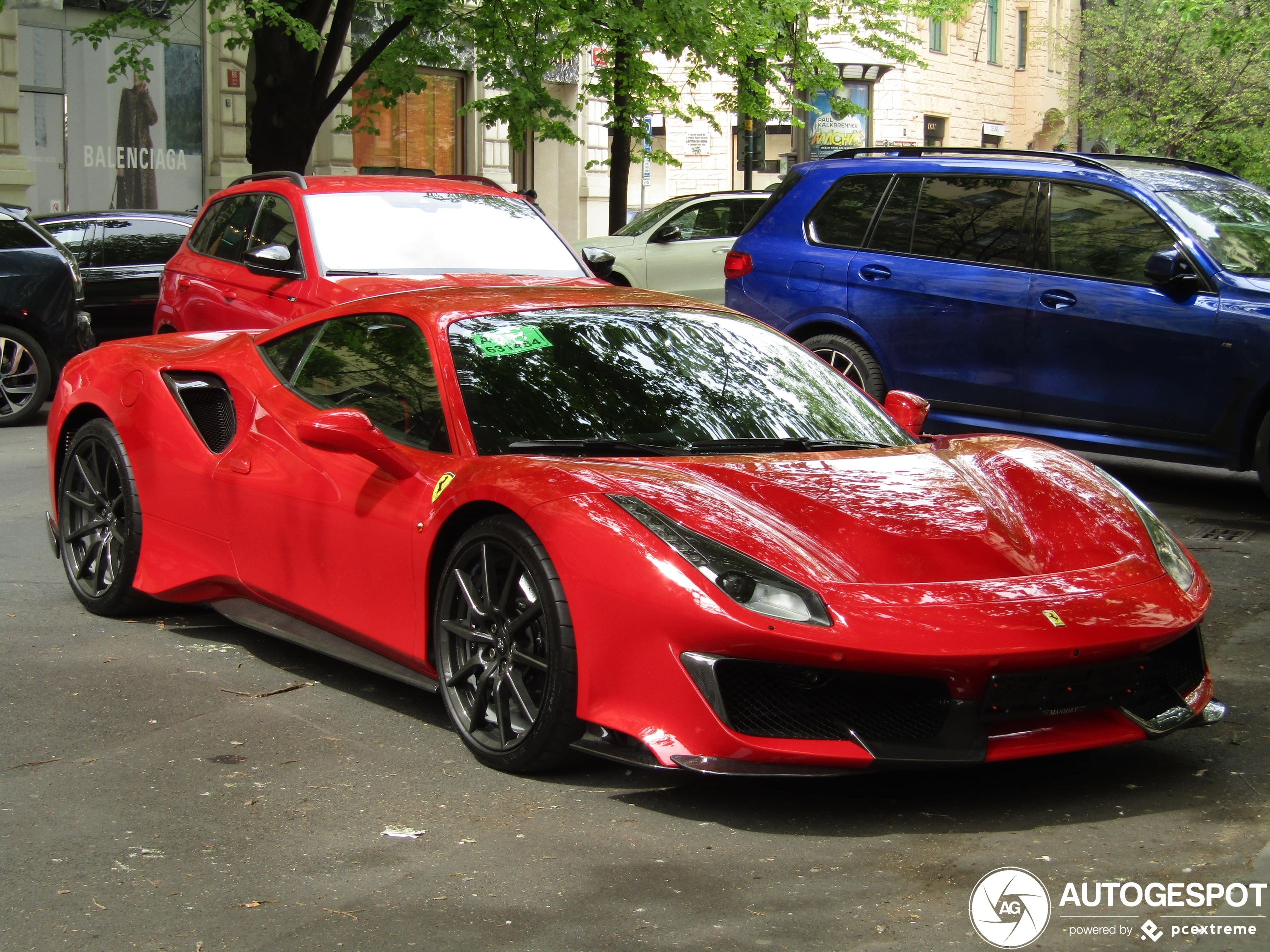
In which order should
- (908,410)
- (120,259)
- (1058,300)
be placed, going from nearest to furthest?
(908,410), (1058,300), (120,259)

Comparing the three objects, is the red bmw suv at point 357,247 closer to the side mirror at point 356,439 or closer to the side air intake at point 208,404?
the side air intake at point 208,404

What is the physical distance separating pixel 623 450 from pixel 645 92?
1813cm

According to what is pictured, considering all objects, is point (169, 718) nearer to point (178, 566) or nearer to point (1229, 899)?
point (178, 566)

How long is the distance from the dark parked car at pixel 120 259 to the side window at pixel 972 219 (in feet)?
26.3

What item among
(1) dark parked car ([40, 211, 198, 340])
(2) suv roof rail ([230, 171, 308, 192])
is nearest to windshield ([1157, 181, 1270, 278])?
(2) suv roof rail ([230, 171, 308, 192])

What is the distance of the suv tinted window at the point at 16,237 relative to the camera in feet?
39.2

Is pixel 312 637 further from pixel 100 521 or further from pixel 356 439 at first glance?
pixel 100 521

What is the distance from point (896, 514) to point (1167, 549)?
886 millimetres

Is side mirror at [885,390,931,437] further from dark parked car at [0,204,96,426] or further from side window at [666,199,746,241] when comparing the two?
side window at [666,199,746,241]

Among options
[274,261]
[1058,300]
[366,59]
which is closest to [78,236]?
[366,59]

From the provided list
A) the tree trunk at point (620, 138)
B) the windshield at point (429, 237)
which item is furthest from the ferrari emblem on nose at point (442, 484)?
the tree trunk at point (620, 138)

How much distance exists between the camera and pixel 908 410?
5543mm

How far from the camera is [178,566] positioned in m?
5.61

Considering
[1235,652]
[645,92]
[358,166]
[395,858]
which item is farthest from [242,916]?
[358,166]
